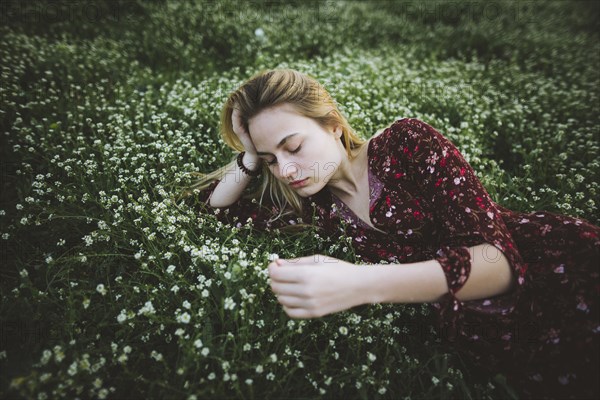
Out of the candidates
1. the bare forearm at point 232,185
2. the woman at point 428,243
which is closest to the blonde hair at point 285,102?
the woman at point 428,243

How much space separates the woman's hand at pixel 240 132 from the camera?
271 centimetres

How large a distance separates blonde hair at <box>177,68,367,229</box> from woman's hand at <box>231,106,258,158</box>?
0.03 metres

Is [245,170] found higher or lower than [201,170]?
higher

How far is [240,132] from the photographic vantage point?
2789 millimetres

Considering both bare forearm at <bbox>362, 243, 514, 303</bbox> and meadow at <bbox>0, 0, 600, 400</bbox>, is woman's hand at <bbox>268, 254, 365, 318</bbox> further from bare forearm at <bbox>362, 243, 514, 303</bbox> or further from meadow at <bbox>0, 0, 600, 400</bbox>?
meadow at <bbox>0, 0, 600, 400</bbox>

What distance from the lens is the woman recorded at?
2.03m

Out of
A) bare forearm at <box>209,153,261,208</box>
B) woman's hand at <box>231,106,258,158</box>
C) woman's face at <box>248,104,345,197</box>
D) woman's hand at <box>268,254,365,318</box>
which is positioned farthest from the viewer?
bare forearm at <box>209,153,261,208</box>

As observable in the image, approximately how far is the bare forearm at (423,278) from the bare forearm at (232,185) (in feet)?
4.38

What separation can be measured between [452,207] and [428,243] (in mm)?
398

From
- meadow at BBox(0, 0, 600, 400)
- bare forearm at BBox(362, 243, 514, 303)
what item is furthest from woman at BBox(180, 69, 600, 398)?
meadow at BBox(0, 0, 600, 400)

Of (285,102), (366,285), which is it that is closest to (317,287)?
(366,285)

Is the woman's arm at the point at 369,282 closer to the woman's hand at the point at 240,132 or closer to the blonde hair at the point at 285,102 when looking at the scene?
the blonde hair at the point at 285,102

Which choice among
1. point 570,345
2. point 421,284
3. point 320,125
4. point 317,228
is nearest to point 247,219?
point 317,228

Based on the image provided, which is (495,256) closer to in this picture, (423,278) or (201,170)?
(423,278)
